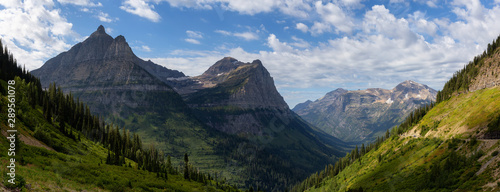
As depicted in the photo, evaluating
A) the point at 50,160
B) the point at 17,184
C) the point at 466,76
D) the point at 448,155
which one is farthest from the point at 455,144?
the point at 50,160

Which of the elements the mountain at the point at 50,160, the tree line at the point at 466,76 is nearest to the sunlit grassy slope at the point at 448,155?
the tree line at the point at 466,76

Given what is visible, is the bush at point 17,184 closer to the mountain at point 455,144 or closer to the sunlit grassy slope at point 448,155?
the sunlit grassy slope at point 448,155

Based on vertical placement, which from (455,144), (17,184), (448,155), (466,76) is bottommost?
(448,155)

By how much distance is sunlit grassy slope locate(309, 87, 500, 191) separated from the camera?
61.1 metres

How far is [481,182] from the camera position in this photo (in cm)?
5384

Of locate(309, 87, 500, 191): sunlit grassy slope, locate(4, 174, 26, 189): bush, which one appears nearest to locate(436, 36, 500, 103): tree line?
locate(309, 87, 500, 191): sunlit grassy slope

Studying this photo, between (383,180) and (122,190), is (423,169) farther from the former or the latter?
(122,190)

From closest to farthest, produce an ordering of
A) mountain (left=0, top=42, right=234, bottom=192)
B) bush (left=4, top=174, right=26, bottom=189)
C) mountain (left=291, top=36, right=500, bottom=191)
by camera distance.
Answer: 1. bush (left=4, top=174, right=26, bottom=189)
2. mountain (left=0, top=42, right=234, bottom=192)
3. mountain (left=291, top=36, right=500, bottom=191)

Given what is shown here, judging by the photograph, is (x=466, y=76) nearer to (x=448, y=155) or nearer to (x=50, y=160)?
(x=448, y=155)

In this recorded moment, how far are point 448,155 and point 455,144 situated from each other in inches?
324

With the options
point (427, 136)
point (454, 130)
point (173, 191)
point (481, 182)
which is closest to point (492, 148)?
point (481, 182)

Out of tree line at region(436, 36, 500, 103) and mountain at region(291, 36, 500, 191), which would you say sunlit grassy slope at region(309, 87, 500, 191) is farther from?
tree line at region(436, 36, 500, 103)

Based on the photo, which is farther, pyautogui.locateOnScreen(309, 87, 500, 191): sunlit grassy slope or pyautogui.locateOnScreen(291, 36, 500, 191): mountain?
pyautogui.locateOnScreen(291, 36, 500, 191): mountain

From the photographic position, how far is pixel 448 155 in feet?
266
